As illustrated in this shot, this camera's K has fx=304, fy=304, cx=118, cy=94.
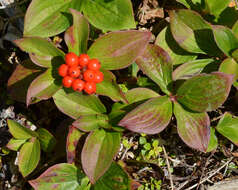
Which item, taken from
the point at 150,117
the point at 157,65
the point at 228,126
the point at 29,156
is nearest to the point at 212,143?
the point at 228,126

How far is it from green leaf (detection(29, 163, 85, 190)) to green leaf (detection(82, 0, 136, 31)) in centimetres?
122

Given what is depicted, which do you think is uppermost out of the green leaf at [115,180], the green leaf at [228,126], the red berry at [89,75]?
the red berry at [89,75]

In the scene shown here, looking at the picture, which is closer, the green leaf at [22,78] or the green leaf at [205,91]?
the green leaf at [205,91]

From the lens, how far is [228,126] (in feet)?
8.99

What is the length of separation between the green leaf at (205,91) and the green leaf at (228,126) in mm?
519

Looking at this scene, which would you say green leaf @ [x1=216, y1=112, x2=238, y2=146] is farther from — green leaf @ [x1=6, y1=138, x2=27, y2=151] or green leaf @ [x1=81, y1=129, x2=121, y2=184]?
green leaf @ [x1=6, y1=138, x2=27, y2=151]

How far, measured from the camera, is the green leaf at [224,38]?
2.45 metres

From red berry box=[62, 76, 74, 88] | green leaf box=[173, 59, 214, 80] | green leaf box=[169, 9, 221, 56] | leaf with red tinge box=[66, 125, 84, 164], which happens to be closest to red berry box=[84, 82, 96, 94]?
red berry box=[62, 76, 74, 88]

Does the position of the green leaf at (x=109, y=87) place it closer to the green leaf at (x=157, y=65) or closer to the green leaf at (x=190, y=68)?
the green leaf at (x=157, y=65)

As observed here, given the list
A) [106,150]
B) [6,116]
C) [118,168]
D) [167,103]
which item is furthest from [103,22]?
[6,116]

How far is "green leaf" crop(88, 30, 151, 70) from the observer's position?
89.0 inches

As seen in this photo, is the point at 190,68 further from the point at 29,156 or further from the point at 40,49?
the point at 29,156

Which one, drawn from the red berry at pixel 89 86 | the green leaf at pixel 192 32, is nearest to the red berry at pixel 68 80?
the red berry at pixel 89 86

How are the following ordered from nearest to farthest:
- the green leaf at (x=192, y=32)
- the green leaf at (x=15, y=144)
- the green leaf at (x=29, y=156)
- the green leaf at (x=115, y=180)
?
the green leaf at (x=115, y=180)
the green leaf at (x=192, y=32)
the green leaf at (x=29, y=156)
the green leaf at (x=15, y=144)
